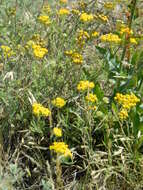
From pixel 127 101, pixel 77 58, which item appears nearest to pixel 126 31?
pixel 77 58

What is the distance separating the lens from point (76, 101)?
276 cm

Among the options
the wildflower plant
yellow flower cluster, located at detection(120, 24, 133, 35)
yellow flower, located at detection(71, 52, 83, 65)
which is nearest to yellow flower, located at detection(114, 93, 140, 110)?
the wildflower plant

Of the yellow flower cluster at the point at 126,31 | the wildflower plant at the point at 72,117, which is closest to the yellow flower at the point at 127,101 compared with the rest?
the wildflower plant at the point at 72,117

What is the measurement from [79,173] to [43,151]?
0.89ft

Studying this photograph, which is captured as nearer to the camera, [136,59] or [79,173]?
[79,173]

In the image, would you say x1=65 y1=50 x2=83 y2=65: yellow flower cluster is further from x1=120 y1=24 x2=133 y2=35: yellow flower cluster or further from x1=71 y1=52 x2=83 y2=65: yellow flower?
x1=120 y1=24 x2=133 y2=35: yellow flower cluster

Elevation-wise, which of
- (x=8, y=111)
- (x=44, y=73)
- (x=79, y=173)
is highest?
(x=44, y=73)

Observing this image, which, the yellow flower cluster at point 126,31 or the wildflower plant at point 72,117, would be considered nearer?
the wildflower plant at point 72,117

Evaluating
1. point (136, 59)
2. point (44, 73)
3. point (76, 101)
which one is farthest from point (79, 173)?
point (136, 59)

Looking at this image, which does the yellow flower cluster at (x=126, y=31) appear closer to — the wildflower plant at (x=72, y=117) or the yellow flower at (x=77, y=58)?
the wildflower plant at (x=72, y=117)

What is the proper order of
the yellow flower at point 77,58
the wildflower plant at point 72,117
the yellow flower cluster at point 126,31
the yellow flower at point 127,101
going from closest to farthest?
the yellow flower at point 127,101, the wildflower plant at point 72,117, the yellow flower at point 77,58, the yellow flower cluster at point 126,31

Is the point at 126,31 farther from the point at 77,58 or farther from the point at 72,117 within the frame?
the point at 72,117

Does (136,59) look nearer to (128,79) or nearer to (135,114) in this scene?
(128,79)

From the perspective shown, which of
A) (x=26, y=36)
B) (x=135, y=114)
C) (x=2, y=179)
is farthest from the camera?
(x=26, y=36)
